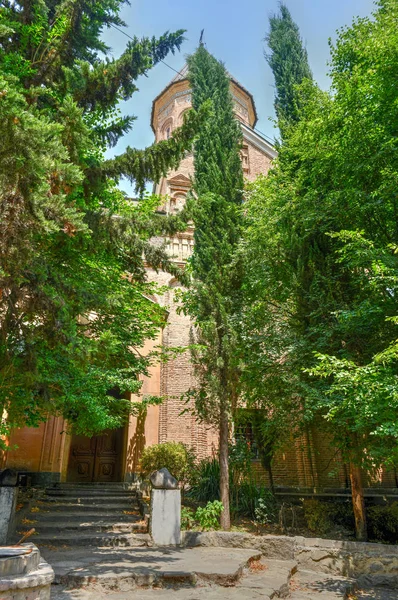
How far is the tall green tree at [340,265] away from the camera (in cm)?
762

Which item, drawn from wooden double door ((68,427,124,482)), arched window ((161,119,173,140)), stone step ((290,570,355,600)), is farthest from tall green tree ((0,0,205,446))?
arched window ((161,119,173,140))

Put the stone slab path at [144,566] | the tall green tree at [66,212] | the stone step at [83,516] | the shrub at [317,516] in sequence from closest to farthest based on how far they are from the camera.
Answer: the tall green tree at [66,212] → the stone slab path at [144,566] → the stone step at [83,516] → the shrub at [317,516]

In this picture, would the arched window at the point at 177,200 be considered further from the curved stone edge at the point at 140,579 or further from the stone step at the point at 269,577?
the curved stone edge at the point at 140,579

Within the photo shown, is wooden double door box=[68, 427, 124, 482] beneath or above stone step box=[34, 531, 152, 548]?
above

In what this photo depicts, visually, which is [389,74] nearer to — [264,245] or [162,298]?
[264,245]

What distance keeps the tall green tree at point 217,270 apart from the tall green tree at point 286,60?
4.04 meters

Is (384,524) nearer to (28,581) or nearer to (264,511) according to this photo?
(264,511)

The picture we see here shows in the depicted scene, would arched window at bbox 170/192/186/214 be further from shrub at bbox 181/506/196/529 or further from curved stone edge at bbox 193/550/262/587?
curved stone edge at bbox 193/550/262/587

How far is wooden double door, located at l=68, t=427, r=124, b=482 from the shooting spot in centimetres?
1491

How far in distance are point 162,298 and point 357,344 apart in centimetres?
899

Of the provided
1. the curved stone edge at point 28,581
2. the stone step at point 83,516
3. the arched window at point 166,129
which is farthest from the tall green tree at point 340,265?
the arched window at point 166,129

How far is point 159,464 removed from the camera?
1219cm

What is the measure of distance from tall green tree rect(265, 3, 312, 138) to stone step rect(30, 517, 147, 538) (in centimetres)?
1495

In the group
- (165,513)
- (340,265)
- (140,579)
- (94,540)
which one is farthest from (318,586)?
(340,265)
